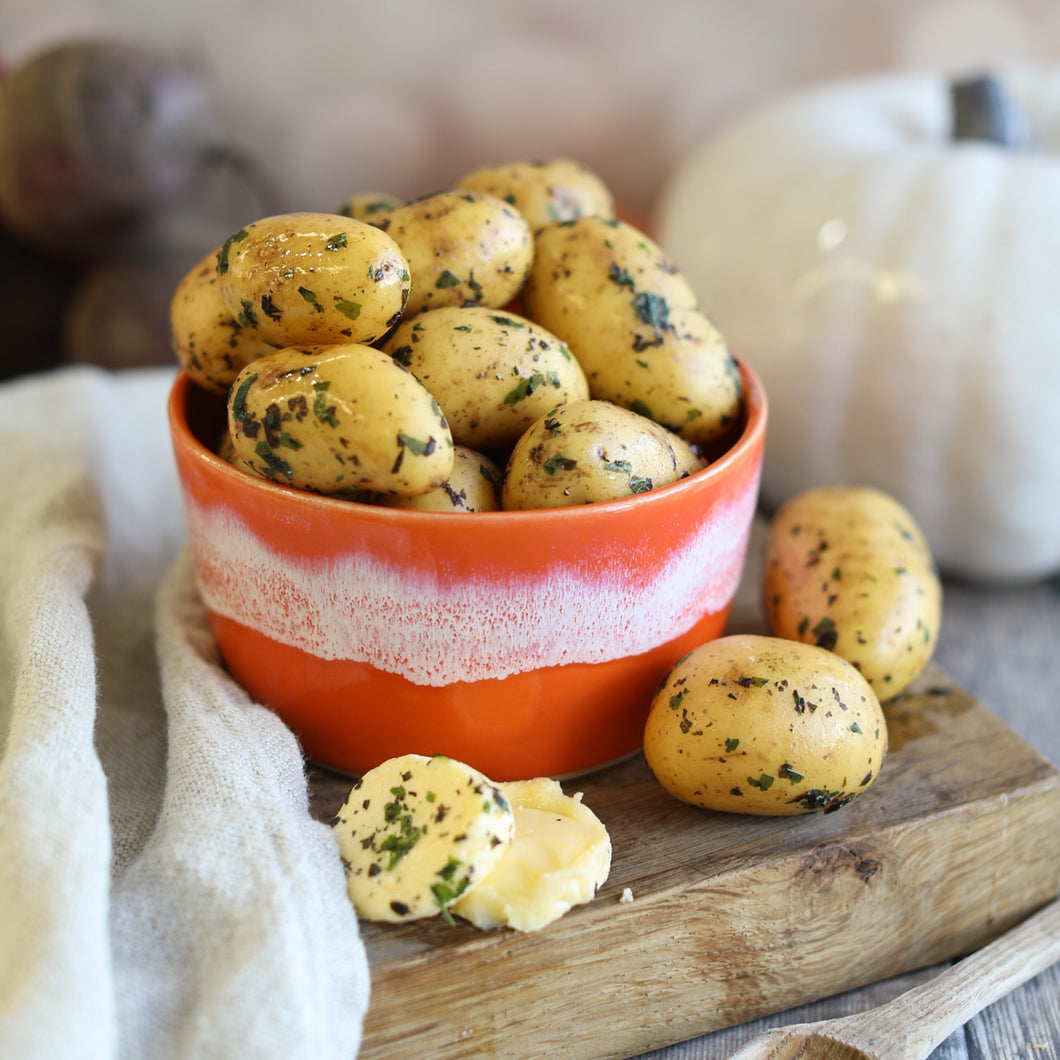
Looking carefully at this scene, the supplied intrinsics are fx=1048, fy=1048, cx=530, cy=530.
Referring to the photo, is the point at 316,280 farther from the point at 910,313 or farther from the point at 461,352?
the point at 910,313

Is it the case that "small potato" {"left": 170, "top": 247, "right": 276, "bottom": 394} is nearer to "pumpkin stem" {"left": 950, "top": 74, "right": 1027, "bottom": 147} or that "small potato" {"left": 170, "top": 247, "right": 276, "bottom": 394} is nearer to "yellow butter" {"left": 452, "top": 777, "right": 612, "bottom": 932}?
"yellow butter" {"left": 452, "top": 777, "right": 612, "bottom": 932}

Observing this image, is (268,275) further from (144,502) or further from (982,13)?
(982,13)

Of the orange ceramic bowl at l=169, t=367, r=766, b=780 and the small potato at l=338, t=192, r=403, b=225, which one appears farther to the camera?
the small potato at l=338, t=192, r=403, b=225

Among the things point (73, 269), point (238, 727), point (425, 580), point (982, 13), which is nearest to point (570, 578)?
point (425, 580)

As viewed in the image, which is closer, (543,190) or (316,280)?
(316,280)

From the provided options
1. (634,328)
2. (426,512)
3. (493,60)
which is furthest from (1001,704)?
(493,60)

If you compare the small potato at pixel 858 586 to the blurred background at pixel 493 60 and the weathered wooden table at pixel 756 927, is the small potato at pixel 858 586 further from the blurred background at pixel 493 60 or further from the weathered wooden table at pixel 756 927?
the blurred background at pixel 493 60

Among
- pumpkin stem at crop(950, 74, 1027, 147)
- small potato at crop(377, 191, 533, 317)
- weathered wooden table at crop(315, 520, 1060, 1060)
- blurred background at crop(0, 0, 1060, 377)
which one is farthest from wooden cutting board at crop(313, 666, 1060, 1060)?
blurred background at crop(0, 0, 1060, 377)
